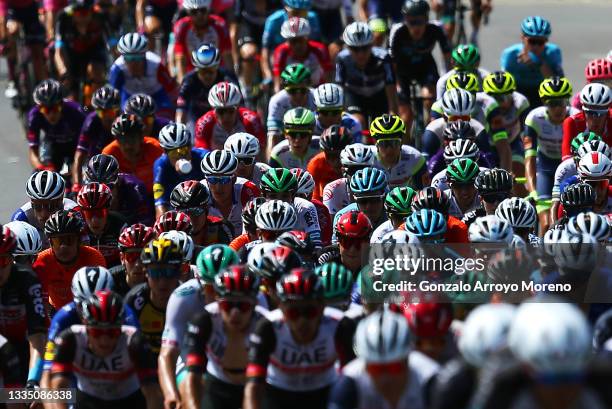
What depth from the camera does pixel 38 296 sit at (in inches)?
409

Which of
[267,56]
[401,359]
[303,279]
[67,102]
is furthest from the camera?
[267,56]

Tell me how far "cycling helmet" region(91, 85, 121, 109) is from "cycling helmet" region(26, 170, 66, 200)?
2.89m

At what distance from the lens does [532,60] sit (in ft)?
56.2

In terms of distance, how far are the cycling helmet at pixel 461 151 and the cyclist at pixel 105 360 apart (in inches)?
183

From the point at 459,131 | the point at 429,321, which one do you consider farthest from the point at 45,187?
the point at 429,321

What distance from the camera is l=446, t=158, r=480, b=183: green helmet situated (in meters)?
12.4

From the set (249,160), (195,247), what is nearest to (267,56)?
(249,160)

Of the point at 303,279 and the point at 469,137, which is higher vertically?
the point at 469,137

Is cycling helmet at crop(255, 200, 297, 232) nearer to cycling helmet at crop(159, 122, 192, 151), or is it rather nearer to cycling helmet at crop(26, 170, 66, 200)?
cycling helmet at crop(26, 170, 66, 200)

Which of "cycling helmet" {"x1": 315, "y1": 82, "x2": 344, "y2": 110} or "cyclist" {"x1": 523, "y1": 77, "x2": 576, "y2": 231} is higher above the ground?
"cycling helmet" {"x1": 315, "y1": 82, "x2": 344, "y2": 110}

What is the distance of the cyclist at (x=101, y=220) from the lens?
12.0 meters

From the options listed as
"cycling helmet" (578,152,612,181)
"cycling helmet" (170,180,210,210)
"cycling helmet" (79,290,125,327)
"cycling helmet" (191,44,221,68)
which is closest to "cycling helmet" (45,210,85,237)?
"cycling helmet" (170,180,210,210)

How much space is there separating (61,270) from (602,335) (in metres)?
4.46

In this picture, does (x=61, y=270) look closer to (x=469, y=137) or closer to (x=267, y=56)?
(x=469, y=137)
